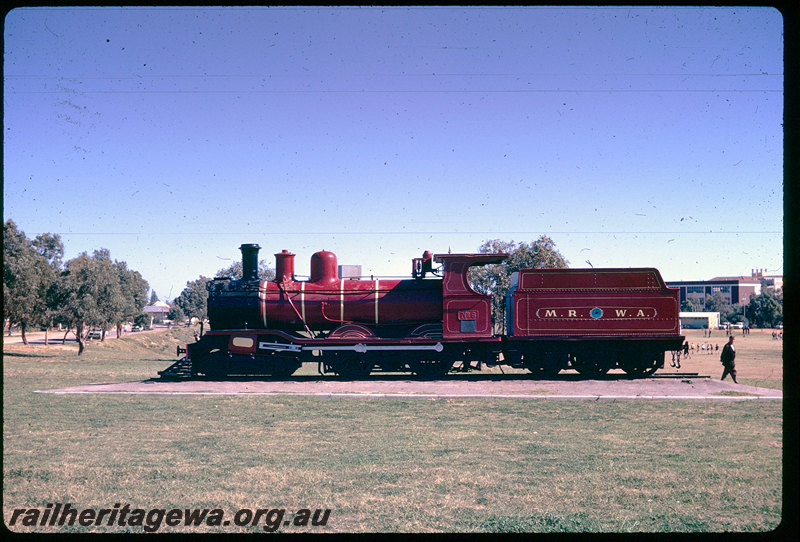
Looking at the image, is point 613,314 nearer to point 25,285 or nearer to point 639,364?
point 639,364

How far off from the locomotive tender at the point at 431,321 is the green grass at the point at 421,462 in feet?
16.2

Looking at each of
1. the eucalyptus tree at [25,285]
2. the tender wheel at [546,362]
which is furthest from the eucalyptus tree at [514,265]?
the eucalyptus tree at [25,285]

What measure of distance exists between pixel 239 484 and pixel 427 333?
12514 millimetres

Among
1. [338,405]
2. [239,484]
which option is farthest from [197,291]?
[239,484]

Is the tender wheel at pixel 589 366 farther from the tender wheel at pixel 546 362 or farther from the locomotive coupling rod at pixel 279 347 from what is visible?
the locomotive coupling rod at pixel 279 347

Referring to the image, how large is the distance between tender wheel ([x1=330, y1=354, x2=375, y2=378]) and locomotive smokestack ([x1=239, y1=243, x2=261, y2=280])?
447cm

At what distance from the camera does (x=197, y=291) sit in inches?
3725

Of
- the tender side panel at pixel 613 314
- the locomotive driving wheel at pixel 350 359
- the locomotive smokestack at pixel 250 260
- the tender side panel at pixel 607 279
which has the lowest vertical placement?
the locomotive driving wheel at pixel 350 359

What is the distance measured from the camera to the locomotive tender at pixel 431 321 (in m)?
19.5

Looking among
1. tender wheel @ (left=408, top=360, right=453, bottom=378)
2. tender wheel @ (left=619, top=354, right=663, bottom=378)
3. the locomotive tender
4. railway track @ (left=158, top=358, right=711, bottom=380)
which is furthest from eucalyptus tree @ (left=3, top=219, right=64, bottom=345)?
tender wheel @ (left=619, top=354, right=663, bottom=378)

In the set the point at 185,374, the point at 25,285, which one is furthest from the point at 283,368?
the point at 25,285

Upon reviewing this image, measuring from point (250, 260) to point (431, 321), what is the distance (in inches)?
285

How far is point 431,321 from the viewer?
20.3 m

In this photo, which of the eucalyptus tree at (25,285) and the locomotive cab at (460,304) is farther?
the eucalyptus tree at (25,285)
